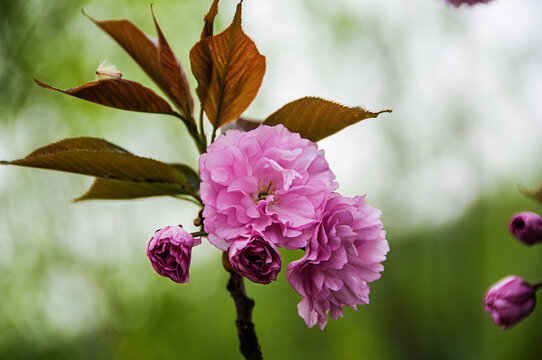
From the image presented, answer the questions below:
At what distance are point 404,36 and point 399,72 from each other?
28 centimetres

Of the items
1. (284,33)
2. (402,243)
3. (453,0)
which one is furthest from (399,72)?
(453,0)

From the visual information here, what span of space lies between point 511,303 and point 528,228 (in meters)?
0.12

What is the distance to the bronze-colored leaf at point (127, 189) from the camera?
0.61 m

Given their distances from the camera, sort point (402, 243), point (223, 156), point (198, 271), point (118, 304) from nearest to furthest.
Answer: point (223, 156) < point (118, 304) < point (402, 243) < point (198, 271)

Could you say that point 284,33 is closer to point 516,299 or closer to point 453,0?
point 453,0

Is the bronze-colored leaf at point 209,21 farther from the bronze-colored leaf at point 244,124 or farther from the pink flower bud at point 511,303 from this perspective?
the pink flower bud at point 511,303

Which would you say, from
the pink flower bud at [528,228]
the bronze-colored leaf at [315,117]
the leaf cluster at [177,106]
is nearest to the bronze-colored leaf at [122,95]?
the leaf cluster at [177,106]

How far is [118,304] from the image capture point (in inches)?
134

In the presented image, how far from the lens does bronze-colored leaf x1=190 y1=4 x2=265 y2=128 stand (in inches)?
21.0

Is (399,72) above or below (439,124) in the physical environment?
above

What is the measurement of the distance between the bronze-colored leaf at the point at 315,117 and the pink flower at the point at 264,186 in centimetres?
5

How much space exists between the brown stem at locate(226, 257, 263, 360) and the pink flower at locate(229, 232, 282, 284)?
0.39 ft

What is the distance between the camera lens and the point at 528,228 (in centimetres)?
72

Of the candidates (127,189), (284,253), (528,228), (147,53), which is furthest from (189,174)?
(284,253)
